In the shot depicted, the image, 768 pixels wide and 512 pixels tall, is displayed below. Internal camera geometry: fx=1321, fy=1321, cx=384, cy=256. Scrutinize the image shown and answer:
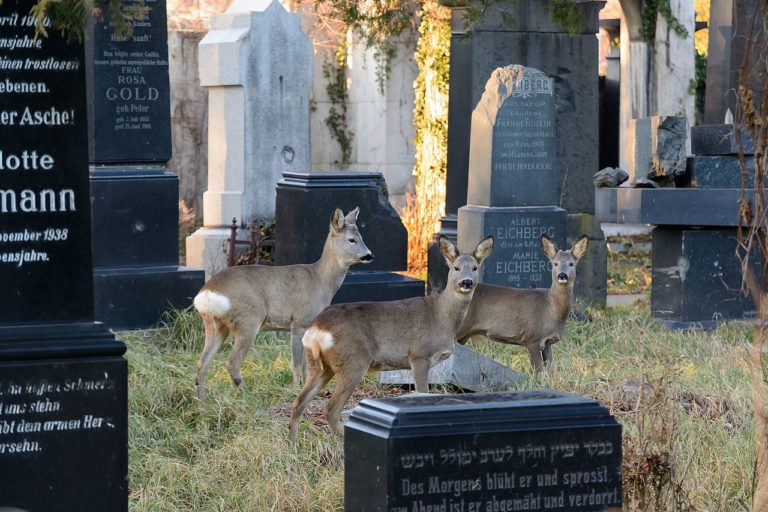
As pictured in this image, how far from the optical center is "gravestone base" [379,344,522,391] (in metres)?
9.08

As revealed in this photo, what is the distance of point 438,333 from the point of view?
8492 millimetres

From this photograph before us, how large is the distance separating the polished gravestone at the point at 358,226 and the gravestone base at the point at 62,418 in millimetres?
6289

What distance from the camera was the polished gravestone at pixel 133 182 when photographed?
1186cm

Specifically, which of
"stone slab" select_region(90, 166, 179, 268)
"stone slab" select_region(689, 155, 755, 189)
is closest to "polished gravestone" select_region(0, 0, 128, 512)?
"stone slab" select_region(90, 166, 179, 268)

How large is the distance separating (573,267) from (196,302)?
9.13ft

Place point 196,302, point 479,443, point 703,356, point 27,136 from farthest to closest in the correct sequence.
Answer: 1. point 703,356
2. point 196,302
3. point 27,136
4. point 479,443

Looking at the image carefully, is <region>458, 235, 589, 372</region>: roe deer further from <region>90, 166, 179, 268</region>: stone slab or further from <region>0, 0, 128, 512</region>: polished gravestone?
<region>0, 0, 128, 512</region>: polished gravestone

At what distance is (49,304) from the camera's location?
5656mm

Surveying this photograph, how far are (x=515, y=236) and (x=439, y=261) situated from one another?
1.57 m

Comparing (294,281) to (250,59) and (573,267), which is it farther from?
(250,59)

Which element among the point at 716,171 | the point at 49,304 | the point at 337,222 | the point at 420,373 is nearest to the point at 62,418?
the point at 49,304

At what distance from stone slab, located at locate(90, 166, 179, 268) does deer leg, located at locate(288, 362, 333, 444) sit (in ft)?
14.5

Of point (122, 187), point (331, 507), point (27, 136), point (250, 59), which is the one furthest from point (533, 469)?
point (250, 59)

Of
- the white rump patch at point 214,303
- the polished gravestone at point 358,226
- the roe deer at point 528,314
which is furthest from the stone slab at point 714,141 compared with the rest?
the white rump patch at point 214,303
